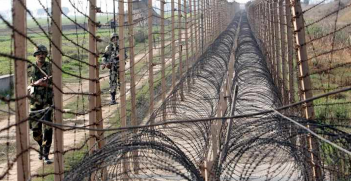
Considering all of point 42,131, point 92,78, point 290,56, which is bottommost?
point 42,131

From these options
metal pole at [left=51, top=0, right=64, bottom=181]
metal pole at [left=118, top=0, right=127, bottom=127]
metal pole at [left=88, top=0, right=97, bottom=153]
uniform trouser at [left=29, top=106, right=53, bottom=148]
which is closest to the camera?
metal pole at [left=51, top=0, right=64, bottom=181]

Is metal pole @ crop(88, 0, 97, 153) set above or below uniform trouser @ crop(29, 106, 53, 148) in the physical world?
above

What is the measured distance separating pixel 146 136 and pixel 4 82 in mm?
13572

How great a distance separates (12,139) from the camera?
11094 millimetres

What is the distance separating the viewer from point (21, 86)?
3.61 metres

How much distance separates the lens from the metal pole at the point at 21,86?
357 centimetres

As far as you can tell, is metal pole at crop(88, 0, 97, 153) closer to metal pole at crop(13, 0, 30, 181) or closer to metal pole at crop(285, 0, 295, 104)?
metal pole at crop(13, 0, 30, 181)

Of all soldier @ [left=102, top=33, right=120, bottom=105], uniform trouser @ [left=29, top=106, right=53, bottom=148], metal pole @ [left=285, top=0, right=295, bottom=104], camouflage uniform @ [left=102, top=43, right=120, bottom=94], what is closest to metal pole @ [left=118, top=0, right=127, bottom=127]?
A: uniform trouser @ [left=29, top=106, right=53, bottom=148]

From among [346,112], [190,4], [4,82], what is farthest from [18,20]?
[4,82]

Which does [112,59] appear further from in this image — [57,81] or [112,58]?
[57,81]

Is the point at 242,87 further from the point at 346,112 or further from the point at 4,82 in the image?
the point at 4,82

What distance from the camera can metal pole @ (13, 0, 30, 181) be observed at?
3.57m

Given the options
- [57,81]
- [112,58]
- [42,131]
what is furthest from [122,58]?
[112,58]

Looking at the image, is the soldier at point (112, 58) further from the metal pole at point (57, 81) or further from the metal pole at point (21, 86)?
the metal pole at point (21, 86)
